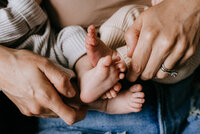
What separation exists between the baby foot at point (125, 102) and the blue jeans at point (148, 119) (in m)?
0.15

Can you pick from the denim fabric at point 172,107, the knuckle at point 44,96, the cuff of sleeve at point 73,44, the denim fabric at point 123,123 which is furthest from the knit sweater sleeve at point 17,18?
the denim fabric at point 172,107

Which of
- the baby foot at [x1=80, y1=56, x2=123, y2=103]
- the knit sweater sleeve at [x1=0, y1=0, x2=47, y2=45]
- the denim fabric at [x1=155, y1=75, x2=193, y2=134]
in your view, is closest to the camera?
the baby foot at [x1=80, y1=56, x2=123, y2=103]

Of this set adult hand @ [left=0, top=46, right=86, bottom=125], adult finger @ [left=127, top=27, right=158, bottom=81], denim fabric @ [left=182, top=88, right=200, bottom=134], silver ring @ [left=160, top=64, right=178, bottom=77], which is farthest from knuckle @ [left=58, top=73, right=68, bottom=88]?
denim fabric @ [left=182, top=88, right=200, bottom=134]

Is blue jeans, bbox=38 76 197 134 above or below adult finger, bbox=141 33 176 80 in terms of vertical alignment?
below

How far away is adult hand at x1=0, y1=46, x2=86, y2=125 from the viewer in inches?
21.6

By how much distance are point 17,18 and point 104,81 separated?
389mm

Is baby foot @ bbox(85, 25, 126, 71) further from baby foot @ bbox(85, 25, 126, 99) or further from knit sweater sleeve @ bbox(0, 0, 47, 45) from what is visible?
knit sweater sleeve @ bbox(0, 0, 47, 45)

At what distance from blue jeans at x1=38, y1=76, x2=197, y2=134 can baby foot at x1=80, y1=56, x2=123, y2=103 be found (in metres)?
0.29

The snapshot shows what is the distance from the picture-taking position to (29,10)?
665mm

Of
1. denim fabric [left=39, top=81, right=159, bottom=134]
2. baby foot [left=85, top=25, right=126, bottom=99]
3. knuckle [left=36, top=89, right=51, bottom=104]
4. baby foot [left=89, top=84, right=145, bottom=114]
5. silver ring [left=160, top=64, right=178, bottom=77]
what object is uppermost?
baby foot [left=85, top=25, right=126, bottom=99]

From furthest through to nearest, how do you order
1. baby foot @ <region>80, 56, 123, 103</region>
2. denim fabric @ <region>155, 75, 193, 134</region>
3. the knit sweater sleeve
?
denim fabric @ <region>155, 75, 193, 134</region>
the knit sweater sleeve
baby foot @ <region>80, 56, 123, 103</region>

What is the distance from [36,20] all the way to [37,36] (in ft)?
0.21

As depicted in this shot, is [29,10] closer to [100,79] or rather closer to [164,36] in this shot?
[100,79]

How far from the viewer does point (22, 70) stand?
56 cm
